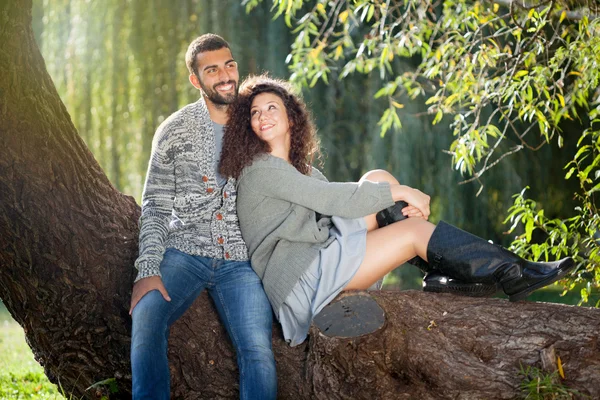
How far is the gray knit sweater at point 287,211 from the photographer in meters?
2.91

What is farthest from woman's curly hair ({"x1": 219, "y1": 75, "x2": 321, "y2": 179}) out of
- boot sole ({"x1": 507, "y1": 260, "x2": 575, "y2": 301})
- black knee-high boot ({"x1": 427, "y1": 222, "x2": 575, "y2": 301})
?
boot sole ({"x1": 507, "y1": 260, "x2": 575, "y2": 301})

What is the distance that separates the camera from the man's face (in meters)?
3.13

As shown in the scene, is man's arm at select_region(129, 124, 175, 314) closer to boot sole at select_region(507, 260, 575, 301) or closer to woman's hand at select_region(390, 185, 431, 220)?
woman's hand at select_region(390, 185, 431, 220)

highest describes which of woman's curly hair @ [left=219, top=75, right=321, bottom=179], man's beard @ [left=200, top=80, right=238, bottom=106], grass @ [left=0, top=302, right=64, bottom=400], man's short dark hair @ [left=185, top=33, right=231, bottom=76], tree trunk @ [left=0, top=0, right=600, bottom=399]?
man's short dark hair @ [left=185, top=33, right=231, bottom=76]

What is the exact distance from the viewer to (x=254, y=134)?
3.08 meters

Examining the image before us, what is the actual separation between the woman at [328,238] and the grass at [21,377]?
122 cm

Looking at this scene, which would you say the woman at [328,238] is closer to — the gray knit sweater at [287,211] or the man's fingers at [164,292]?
the gray knit sweater at [287,211]

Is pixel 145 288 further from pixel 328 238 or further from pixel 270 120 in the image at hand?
pixel 270 120

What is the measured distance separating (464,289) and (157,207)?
1.20 meters

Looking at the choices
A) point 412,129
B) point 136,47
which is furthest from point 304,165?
point 136,47

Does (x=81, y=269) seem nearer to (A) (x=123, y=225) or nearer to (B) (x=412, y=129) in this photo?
(A) (x=123, y=225)

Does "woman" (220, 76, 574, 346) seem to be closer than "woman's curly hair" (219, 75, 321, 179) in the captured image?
Yes

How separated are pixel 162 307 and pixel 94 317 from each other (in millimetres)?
427

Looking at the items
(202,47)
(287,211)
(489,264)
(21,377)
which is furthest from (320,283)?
(21,377)
